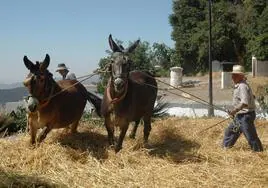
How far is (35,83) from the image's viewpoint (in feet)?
23.3

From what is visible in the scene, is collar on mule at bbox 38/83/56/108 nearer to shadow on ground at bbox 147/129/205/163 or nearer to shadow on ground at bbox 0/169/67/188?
shadow on ground at bbox 147/129/205/163

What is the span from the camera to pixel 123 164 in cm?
665

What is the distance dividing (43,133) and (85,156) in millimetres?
924

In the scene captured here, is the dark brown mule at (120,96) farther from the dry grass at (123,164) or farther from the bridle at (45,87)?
the bridle at (45,87)

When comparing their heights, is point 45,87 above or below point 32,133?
above

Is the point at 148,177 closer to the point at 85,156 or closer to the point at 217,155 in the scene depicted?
the point at 85,156

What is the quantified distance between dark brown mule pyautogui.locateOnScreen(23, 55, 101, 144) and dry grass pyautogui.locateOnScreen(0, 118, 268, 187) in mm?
283

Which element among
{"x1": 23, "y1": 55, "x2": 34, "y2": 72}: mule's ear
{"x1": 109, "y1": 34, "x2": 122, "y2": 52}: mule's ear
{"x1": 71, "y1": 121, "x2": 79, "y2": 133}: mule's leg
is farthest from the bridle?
{"x1": 71, "y1": 121, "x2": 79, "y2": 133}: mule's leg

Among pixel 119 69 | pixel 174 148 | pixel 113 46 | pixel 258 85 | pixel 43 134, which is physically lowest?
pixel 258 85

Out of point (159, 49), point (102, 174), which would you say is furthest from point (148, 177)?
point (159, 49)

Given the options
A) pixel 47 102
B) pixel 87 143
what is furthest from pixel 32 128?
pixel 87 143

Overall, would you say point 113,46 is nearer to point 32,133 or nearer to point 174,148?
point 32,133

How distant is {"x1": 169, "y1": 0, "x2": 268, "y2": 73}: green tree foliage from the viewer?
3606cm

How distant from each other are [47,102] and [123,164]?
1.72 m
